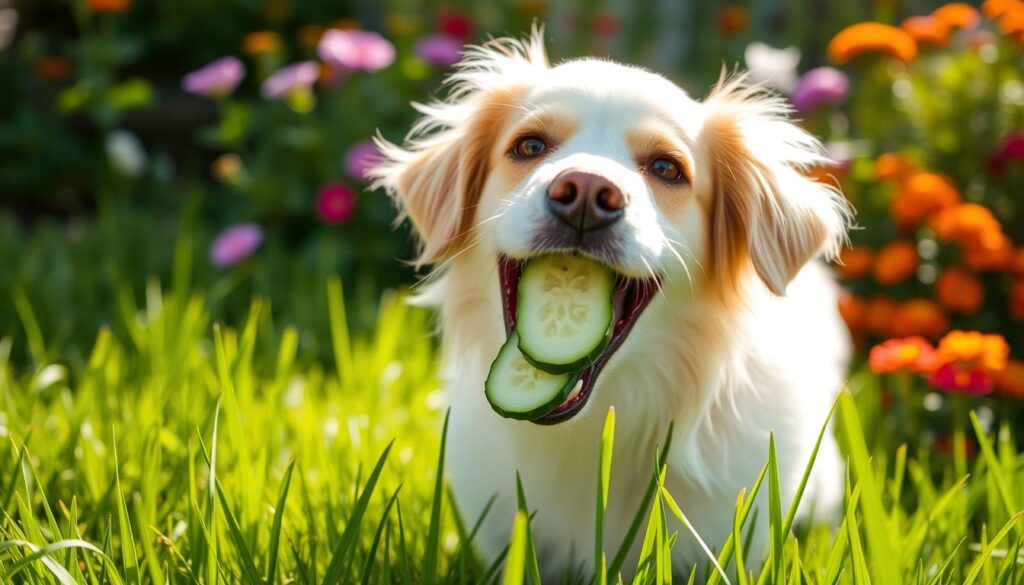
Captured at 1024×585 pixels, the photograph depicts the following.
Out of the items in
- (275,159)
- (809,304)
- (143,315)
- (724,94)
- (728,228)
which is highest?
(724,94)

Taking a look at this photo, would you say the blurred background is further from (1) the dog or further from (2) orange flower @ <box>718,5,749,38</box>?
(1) the dog

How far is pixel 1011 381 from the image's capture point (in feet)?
9.61

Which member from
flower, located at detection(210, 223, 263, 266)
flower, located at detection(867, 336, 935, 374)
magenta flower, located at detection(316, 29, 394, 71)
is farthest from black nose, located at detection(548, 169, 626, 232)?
magenta flower, located at detection(316, 29, 394, 71)

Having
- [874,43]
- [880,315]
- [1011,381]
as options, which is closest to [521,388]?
[1011,381]

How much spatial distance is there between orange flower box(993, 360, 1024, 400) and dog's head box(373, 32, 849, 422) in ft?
3.38

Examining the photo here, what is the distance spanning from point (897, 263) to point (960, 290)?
0.72 feet

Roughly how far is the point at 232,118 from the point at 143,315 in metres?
1.01

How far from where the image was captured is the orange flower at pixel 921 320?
3340 millimetres

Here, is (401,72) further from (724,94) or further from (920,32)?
(724,94)

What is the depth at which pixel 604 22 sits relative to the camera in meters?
5.21

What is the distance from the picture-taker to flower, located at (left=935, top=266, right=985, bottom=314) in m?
3.30

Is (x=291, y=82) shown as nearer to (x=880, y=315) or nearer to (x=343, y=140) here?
(x=343, y=140)

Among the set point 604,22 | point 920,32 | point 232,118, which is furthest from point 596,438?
point 604,22

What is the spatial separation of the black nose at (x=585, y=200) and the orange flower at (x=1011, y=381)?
1688 millimetres
